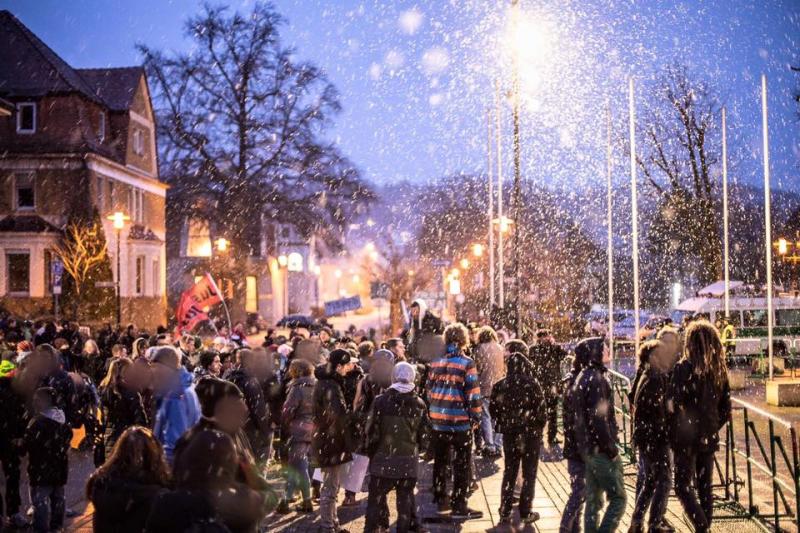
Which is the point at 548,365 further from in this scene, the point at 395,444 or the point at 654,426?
the point at 395,444

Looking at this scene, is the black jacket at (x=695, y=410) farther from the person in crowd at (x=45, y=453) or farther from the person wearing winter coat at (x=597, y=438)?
the person in crowd at (x=45, y=453)

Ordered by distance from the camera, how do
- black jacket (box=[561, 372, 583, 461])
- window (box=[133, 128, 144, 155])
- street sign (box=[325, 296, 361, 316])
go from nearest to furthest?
black jacket (box=[561, 372, 583, 461]) → street sign (box=[325, 296, 361, 316]) → window (box=[133, 128, 144, 155])

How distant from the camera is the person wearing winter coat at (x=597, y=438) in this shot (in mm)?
7578

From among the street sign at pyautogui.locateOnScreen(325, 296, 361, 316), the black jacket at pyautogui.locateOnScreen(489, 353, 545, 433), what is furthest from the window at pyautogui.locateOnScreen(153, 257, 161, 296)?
the black jacket at pyautogui.locateOnScreen(489, 353, 545, 433)

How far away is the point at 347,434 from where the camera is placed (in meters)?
9.54

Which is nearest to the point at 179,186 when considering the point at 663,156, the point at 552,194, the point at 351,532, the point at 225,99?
the point at 225,99

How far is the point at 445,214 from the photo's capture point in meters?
73.2

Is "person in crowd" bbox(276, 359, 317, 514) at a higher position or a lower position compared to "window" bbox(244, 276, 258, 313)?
lower

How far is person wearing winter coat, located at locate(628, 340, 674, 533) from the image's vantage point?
26.1 ft

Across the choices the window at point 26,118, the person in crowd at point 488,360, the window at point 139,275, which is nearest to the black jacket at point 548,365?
the person in crowd at point 488,360

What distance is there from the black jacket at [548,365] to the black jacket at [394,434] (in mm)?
5209

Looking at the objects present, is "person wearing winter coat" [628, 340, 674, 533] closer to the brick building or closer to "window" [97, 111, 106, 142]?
the brick building

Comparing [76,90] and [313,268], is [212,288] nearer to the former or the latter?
[76,90]

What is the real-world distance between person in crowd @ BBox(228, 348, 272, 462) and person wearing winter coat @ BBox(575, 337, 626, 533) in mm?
3602
